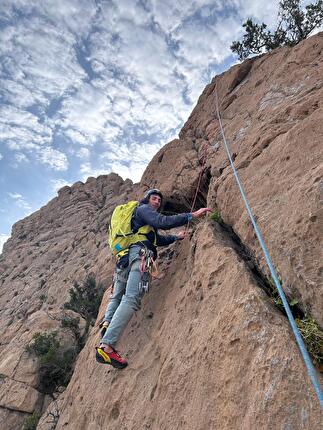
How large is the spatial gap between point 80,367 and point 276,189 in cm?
634

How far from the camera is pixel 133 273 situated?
18.2ft

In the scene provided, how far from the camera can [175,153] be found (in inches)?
404

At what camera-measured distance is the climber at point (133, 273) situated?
16.5ft

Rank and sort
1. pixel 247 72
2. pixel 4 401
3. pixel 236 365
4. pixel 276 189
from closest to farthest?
pixel 236 365 → pixel 276 189 → pixel 247 72 → pixel 4 401

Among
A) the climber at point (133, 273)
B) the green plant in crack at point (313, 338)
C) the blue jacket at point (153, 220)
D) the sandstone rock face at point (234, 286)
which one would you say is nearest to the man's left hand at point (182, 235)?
the climber at point (133, 273)

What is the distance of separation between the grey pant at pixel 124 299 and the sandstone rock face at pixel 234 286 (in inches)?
25.8

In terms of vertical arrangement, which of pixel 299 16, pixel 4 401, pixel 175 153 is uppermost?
pixel 299 16

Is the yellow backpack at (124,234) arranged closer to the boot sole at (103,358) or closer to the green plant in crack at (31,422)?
the boot sole at (103,358)

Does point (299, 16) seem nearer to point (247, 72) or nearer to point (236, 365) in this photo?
point (247, 72)

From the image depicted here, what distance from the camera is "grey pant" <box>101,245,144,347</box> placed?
16.3 ft

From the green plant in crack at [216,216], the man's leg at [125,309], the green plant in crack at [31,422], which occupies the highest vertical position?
the green plant in crack at [216,216]

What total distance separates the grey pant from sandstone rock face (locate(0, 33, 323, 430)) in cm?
66

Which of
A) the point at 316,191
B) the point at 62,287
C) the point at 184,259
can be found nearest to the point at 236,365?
the point at 316,191

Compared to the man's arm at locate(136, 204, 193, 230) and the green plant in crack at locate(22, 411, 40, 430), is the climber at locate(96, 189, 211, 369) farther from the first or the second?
the green plant in crack at locate(22, 411, 40, 430)
